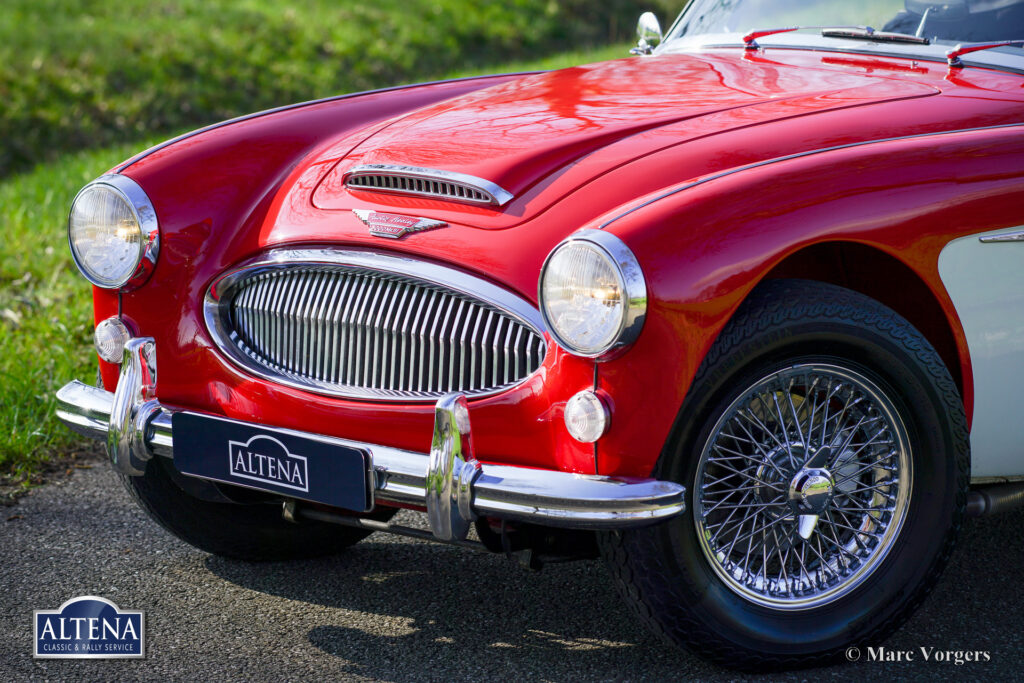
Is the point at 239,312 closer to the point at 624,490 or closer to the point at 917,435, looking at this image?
the point at 624,490

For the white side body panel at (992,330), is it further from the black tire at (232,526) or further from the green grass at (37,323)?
the green grass at (37,323)

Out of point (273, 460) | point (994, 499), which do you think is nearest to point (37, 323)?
point (273, 460)

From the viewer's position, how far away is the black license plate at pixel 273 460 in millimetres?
2455

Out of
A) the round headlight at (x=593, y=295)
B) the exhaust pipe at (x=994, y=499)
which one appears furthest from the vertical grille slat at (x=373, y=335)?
the exhaust pipe at (x=994, y=499)

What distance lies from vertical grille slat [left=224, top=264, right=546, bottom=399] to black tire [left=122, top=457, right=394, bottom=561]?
0.50 meters

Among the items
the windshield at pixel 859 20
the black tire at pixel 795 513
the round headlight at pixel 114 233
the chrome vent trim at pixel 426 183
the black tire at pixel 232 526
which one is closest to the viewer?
the black tire at pixel 795 513

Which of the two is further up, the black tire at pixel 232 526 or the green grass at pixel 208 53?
the green grass at pixel 208 53

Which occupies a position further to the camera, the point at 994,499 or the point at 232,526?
the point at 232,526

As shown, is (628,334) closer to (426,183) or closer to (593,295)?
(593,295)

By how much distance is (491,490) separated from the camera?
229cm

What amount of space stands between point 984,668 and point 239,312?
6.23 feet

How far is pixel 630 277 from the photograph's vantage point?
7.29ft

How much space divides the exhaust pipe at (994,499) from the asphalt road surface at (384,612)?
0.90 ft

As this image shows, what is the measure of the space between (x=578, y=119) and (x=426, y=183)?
43 centimetres
